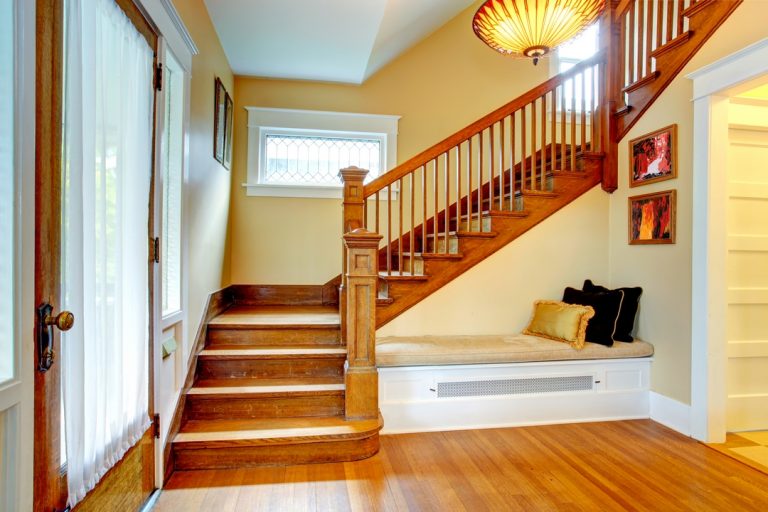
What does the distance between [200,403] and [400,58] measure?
3.61 meters

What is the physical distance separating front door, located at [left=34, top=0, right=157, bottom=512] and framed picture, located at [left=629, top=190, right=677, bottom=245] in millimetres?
3178

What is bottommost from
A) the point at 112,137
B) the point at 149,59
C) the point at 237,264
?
the point at 237,264

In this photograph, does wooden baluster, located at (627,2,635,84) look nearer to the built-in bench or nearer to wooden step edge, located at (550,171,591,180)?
wooden step edge, located at (550,171,591,180)

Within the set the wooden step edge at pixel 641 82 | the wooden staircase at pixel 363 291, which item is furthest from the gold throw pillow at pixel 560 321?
the wooden step edge at pixel 641 82

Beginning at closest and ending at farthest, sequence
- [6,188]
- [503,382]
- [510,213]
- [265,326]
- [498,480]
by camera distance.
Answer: [6,188], [498,480], [503,382], [265,326], [510,213]

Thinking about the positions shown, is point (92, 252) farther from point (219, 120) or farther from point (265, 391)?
point (219, 120)

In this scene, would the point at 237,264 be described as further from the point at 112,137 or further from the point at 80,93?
the point at 80,93

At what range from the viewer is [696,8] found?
2.68 m

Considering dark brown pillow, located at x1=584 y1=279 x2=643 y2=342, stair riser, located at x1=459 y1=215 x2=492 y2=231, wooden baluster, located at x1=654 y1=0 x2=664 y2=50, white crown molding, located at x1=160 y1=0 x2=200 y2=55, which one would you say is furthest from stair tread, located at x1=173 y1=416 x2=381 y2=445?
wooden baluster, located at x1=654 y1=0 x2=664 y2=50

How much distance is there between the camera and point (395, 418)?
268 centimetres

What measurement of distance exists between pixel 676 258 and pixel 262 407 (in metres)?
2.89

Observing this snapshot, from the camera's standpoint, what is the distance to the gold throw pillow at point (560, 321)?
2.84 metres

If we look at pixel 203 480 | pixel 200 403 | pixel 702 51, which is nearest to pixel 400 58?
pixel 702 51

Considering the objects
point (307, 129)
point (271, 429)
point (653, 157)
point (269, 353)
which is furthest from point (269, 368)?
point (653, 157)
